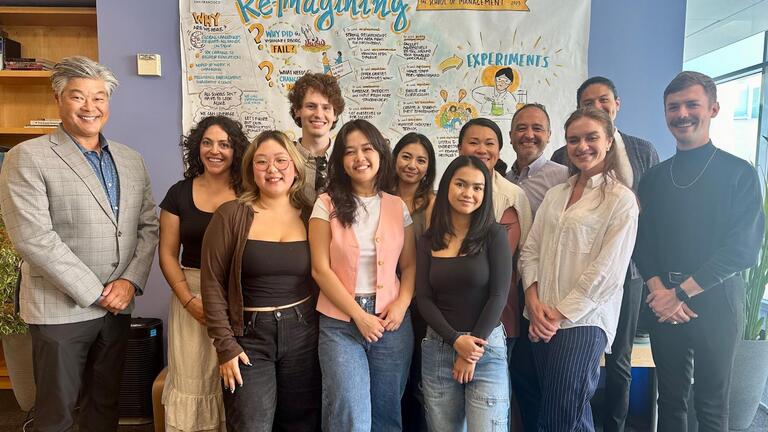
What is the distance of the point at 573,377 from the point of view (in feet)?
5.55

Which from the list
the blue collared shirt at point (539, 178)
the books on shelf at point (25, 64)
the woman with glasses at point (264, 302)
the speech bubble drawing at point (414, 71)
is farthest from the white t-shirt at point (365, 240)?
the books on shelf at point (25, 64)

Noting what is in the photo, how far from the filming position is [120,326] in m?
1.99

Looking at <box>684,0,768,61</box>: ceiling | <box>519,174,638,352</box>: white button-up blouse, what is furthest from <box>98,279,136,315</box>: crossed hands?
<box>684,0,768,61</box>: ceiling

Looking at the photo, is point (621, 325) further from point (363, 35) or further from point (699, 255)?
point (363, 35)

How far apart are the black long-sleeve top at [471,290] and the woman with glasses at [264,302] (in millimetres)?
456

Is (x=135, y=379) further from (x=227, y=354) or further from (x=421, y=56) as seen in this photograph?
(x=421, y=56)

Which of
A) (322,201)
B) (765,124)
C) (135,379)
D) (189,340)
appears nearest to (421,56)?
(322,201)

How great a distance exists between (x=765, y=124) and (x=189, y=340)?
5.11 meters

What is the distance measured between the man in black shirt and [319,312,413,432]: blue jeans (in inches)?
42.9

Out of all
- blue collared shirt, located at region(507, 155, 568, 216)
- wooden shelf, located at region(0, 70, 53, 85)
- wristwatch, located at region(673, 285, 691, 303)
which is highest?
wooden shelf, located at region(0, 70, 53, 85)

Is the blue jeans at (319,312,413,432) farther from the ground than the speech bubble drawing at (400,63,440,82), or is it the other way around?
the speech bubble drawing at (400,63,440,82)

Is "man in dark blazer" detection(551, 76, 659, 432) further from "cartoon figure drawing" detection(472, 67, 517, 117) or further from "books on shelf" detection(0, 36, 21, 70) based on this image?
"books on shelf" detection(0, 36, 21, 70)

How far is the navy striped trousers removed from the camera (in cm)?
169

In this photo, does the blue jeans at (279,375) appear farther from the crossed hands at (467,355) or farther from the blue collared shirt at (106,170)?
the blue collared shirt at (106,170)
